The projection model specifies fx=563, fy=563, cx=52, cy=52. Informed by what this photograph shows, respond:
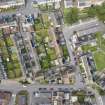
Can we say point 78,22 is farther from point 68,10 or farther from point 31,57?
point 31,57

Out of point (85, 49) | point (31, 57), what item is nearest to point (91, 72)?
point (85, 49)

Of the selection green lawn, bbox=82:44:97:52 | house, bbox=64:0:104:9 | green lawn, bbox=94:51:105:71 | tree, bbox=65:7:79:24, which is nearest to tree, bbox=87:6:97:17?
house, bbox=64:0:104:9

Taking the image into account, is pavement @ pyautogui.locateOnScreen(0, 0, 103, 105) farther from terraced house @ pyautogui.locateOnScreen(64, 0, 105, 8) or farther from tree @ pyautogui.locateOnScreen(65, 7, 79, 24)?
terraced house @ pyautogui.locateOnScreen(64, 0, 105, 8)

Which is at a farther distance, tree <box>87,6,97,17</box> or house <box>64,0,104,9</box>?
house <box>64,0,104,9</box>

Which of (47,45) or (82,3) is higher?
(82,3)

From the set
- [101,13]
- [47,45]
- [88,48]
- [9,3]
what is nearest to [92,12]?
[101,13]

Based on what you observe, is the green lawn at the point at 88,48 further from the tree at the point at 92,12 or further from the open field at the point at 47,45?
the tree at the point at 92,12

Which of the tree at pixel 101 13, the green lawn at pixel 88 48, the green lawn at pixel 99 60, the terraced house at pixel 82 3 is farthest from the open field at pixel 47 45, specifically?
the tree at pixel 101 13

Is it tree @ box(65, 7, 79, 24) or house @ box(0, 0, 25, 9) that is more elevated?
house @ box(0, 0, 25, 9)

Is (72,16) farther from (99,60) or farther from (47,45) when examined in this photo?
(99,60)
